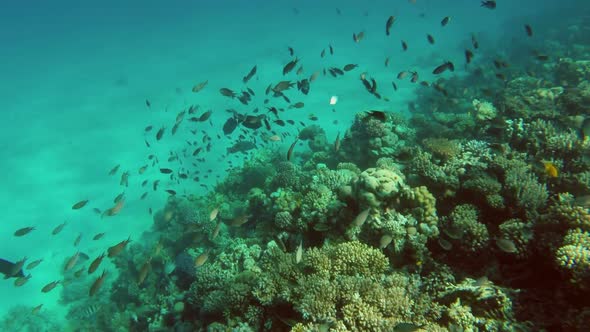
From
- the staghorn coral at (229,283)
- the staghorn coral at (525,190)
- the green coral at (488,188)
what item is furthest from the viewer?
the staghorn coral at (229,283)

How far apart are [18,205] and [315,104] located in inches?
843

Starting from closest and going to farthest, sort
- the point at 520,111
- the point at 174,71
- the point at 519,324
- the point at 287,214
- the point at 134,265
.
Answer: the point at 519,324
the point at 287,214
the point at 520,111
the point at 134,265
the point at 174,71

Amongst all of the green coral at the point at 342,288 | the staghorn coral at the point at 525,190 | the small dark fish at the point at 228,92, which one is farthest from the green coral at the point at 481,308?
the small dark fish at the point at 228,92

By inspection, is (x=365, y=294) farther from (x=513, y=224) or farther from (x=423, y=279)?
(x=513, y=224)

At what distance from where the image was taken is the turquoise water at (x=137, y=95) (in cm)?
1827

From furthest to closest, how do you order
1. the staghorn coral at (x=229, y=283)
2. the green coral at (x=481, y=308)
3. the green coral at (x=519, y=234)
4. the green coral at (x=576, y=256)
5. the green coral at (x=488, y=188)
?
the staghorn coral at (x=229, y=283), the green coral at (x=488, y=188), the green coral at (x=519, y=234), the green coral at (x=481, y=308), the green coral at (x=576, y=256)

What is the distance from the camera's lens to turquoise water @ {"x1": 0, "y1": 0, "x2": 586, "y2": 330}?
1827 cm

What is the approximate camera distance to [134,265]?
11.7 meters

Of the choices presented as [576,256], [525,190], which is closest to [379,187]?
[525,190]

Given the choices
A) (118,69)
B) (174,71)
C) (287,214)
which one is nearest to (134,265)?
(287,214)

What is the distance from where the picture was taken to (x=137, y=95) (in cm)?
3212

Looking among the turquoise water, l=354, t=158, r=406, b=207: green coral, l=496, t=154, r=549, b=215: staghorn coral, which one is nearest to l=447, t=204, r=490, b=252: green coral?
l=496, t=154, r=549, b=215: staghorn coral

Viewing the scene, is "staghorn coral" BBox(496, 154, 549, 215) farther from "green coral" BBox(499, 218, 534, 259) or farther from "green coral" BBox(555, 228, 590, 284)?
"green coral" BBox(555, 228, 590, 284)

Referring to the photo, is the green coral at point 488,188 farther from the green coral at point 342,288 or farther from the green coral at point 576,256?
the green coral at point 342,288
